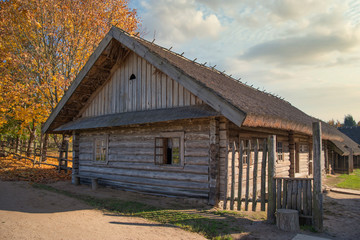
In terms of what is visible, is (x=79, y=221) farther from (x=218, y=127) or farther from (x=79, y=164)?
(x=79, y=164)

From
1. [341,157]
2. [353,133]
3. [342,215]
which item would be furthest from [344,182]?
[353,133]

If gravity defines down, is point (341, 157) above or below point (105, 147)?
below

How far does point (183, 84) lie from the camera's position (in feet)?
26.9

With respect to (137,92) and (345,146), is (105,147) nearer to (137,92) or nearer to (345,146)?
(137,92)

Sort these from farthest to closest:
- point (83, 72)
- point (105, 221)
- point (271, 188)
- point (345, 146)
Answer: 1. point (345, 146)
2. point (83, 72)
3. point (105, 221)
4. point (271, 188)

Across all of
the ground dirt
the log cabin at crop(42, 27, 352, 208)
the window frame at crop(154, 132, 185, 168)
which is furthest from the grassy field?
the window frame at crop(154, 132, 185, 168)

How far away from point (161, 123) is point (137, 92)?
77.6 inches

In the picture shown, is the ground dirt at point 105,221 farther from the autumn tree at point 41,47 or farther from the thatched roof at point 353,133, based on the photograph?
the thatched roof at point 353,133

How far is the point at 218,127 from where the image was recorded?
809cm


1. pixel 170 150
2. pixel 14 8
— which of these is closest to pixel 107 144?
pixel 170 150

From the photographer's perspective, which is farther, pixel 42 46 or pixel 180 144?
pixel 42 46

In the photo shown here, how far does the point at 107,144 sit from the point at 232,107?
22.2 ft

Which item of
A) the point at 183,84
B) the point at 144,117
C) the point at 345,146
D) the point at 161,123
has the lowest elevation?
the point at 345,146

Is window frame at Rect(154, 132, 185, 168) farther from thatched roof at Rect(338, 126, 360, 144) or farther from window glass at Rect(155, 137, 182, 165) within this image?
thatched roof at Rect(338, 126, 360, 144)
